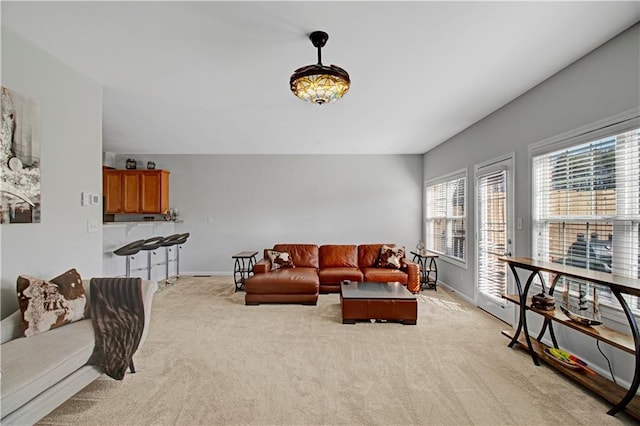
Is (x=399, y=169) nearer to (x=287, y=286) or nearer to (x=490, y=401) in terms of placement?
(x=287, y=286)

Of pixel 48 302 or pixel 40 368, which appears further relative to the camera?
pixel 48 302

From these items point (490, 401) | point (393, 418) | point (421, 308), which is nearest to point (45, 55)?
point (393, 418)

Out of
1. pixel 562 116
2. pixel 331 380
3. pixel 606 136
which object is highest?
pixel 562 116

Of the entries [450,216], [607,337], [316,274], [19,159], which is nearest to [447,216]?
[450,216]

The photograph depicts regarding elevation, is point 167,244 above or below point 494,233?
below

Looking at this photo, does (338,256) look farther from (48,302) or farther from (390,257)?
(48,302)

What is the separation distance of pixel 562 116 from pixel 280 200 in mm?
4969

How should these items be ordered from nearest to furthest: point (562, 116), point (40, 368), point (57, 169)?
point (40, 368) < point (57, 169) < point (562, 116)

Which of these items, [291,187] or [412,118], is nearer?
[412,118]

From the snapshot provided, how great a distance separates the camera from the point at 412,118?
4137 mm

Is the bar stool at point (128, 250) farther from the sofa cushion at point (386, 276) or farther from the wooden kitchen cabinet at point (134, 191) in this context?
the sofa cushion at point (386, 276)

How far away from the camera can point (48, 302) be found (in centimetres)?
221

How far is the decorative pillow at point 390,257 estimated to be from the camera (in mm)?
5094

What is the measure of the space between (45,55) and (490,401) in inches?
172
